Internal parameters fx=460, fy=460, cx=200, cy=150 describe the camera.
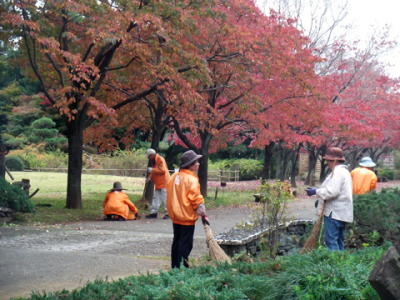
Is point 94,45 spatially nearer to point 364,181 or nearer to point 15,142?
point 364,181

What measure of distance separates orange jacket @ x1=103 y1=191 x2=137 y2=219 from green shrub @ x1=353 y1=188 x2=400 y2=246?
626cm

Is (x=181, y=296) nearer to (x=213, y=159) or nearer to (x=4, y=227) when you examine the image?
(x=4, y=227)

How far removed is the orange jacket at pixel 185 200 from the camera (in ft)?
19.9

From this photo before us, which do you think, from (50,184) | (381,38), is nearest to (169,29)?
(50,184)

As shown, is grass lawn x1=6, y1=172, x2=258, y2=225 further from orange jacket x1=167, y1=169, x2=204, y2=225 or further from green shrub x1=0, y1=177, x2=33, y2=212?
orange jacket x1=167, y1=169, x2=204, y2=225

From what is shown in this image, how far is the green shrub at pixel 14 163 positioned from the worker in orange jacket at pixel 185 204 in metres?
25.8

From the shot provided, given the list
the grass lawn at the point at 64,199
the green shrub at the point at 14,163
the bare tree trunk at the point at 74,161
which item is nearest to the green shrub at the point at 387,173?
the grass lawn at the point at 64,199

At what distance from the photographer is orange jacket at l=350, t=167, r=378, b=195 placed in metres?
9.76

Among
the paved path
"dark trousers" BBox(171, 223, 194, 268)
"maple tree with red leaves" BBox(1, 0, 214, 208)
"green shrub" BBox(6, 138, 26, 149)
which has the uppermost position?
"maple tree with red leaves" BBox(1, 0, 214, 208)

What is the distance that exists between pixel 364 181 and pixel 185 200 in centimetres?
523

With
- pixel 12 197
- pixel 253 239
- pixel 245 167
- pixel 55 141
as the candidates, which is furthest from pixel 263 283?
pixel 55 141

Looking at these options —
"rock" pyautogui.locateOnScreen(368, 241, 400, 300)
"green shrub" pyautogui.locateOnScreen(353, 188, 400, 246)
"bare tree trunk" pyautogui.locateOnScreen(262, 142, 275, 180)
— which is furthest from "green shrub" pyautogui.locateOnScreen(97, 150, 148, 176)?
"rock" pyautogui.locateOnScreen(368, 241, 400, 300)

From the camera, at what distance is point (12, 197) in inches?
450

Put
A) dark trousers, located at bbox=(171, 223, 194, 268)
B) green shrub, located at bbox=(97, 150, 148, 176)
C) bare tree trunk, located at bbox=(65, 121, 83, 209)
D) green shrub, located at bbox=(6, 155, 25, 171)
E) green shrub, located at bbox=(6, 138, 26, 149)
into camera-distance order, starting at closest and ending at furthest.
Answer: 1. dark trousers, located at bbox=(171, 223, 194, 268)
2. bare tree trunk, located at bbox=(65, 121, 83, 209)
3. green shrub, located at bbox=(6, 155, 25, 171)
4. green shrub, located at bbox=(97, 150, 148, 176)
5. green shrub, located at bbox=(6, 138, 26, 149)
